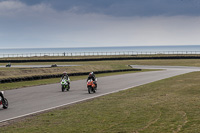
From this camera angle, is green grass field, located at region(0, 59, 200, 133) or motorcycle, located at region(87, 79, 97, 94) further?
motorcycle, located at region(87, 79, 97, 94)

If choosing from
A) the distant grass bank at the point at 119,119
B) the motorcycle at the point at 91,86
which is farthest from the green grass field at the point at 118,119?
the motorcycle at the point at 91,86

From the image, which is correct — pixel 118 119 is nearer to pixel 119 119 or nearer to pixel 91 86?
pixel 119 119

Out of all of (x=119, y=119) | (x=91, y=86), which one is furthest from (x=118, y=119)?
(x=91, y=86)

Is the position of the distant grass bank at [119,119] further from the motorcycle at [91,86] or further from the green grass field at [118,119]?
the motorcycle at [91,86]

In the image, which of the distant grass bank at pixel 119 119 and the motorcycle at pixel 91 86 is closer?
the distant grass bank at pixel 119 119

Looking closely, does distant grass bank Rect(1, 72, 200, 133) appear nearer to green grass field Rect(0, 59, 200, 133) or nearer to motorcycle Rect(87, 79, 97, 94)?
green grass field Rect(0, 59, 200, 133)

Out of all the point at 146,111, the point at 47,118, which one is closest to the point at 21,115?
the point at 47,118

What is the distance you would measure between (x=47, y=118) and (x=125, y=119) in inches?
127

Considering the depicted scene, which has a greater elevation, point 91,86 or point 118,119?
point 91,86

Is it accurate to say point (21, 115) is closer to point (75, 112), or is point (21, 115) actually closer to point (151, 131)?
point (75, 112)

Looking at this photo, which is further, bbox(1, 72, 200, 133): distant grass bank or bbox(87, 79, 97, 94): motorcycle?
bbox(87, 79, 97, 94): motorcycle

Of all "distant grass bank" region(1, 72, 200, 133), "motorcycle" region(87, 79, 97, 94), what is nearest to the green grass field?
"distant grass bank" region(1, 72, 200, 133)

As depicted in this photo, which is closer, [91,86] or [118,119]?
[118,119]

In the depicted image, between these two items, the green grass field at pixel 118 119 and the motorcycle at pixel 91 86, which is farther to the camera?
the motorcycle at pixel 91 86
